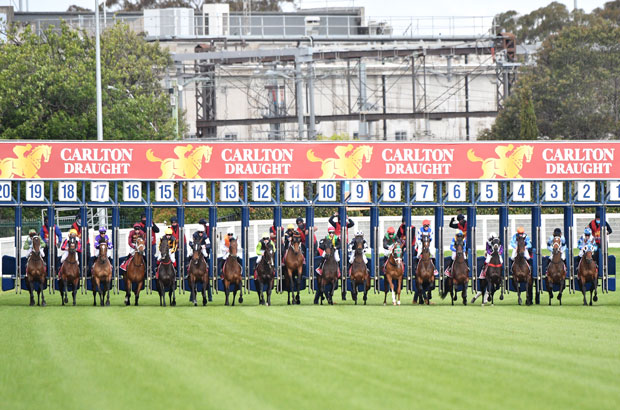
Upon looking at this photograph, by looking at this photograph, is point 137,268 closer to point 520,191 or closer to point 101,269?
point 101,269

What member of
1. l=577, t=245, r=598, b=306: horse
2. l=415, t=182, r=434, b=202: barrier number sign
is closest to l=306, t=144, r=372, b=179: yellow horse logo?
l=415, t=182, r=434, b=202: barrier number sign

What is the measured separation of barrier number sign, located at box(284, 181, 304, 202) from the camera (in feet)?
73.3

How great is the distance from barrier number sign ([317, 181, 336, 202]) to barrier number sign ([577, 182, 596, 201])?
491cm

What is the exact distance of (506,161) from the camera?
72.6 feet

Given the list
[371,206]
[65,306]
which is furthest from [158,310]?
[371,206]

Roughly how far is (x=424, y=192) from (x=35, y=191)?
25.7 feet

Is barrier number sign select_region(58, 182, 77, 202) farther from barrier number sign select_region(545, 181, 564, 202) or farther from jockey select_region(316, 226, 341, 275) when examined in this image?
barrier number sign select_region(545, 181, 564, 202)

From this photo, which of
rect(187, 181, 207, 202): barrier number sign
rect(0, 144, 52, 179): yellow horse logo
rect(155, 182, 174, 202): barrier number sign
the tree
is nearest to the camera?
rect(0, 144, 52, 179): yellow horse logo

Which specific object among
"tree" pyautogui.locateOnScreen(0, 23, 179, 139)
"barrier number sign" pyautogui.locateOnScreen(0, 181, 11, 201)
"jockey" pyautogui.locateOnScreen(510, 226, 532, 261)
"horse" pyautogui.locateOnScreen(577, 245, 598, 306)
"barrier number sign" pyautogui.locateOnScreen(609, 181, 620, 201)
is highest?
"tree" pyautogui.locateOnScreen(0, 23, 179, 139)

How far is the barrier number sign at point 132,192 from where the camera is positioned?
22250 millimetres

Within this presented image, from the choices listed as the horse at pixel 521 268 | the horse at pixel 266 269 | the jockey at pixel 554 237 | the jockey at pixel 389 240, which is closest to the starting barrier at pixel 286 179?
the jockey at pixel 554 237

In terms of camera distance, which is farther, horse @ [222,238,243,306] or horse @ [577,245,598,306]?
horse @ [222,238,243,306]

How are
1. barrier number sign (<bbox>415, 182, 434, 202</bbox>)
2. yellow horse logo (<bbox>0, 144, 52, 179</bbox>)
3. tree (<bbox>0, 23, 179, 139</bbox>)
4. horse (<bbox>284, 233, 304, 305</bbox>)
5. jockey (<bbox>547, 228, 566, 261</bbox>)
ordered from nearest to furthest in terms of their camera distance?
jockey (<bbox>547, 228, 566, 261</bbox>), horse (<bbox>284, 233, 304, 305</bbox>), yellow horse logo (<bbox>0, 144, 52, 179</bbox>), barrier number sign (<bbox>415, 182, 434, 202</bbox>), tree (<bbox>0, 23, 179, 139</bbox>)

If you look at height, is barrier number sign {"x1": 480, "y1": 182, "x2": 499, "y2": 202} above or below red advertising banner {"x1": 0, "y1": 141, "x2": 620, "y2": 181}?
below
